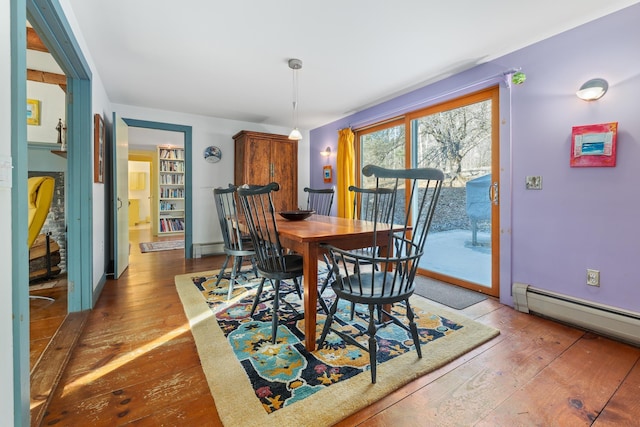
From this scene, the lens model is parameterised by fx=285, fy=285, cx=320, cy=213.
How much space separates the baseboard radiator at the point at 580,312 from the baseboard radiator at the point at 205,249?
410cm

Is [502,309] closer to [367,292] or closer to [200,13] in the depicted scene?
[367,292]

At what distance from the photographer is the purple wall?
1.91 meters

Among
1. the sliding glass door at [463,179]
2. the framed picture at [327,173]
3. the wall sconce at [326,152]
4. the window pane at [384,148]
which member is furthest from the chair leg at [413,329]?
the wall sconce at [326,152]

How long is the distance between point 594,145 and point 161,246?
6168 mm

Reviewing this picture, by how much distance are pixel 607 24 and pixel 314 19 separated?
6.66ft

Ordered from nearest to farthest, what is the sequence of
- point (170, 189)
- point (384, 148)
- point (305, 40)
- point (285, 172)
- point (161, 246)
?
point (305, 40) < point (384, 148) < point (285, 172) < point (161, 246) < point (170, 189)

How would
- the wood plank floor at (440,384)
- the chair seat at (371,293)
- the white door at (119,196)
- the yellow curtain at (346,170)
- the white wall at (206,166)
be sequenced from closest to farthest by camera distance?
the wood plank floor at (440,384) < the chair seat at (371,293) < the white door at (119,196) < the yellow curtain at (346,170) < the white wall at (206,166)

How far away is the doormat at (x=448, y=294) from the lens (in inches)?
103

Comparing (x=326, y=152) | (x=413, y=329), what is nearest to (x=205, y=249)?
(x=326, y=152)

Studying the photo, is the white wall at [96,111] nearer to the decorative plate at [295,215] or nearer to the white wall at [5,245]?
the white wall at [5,245]

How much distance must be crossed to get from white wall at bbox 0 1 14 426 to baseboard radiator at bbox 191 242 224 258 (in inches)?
145

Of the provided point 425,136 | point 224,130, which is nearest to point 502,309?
point 425,136

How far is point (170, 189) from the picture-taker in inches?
280

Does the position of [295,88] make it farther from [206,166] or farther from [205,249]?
[205,249]
